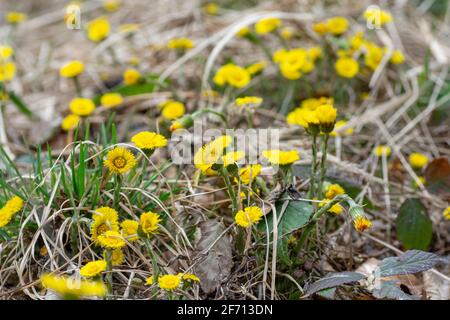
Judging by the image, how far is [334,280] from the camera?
133 centimetres

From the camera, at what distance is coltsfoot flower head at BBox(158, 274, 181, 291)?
1244 mm

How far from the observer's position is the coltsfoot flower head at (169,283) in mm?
1244

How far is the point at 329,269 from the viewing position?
62.0 inches

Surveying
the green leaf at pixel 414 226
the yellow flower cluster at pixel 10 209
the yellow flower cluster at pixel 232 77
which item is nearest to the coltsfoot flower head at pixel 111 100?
the yellow flower cluster at pixel 232 77

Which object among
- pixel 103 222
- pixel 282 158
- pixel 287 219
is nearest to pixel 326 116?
pixel 282 158

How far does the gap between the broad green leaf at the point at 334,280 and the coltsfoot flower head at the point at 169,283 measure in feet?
1.05

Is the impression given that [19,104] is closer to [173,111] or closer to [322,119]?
[173,111]

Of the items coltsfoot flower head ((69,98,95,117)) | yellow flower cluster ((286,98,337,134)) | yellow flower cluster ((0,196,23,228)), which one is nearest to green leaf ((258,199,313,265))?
yellow flower cluster ((286,98,337,134))

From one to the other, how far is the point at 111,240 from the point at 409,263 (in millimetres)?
696

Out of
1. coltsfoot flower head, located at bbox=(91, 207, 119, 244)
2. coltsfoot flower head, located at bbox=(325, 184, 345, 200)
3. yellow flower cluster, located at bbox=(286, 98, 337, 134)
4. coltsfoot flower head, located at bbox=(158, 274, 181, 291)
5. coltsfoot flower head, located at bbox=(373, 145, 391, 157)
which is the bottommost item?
coltsfoot flower head, located at bbox=(158, 274, 181, 291)

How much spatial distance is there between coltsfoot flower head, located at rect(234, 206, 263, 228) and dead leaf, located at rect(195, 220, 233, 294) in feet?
0.39

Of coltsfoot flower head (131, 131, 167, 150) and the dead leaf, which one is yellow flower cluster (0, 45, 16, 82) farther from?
the dead leaf

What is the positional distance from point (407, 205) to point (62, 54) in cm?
221

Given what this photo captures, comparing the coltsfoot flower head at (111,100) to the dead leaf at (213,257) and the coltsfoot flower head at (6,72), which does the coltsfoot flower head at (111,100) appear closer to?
the coltsfoot flower head at (6,72)
